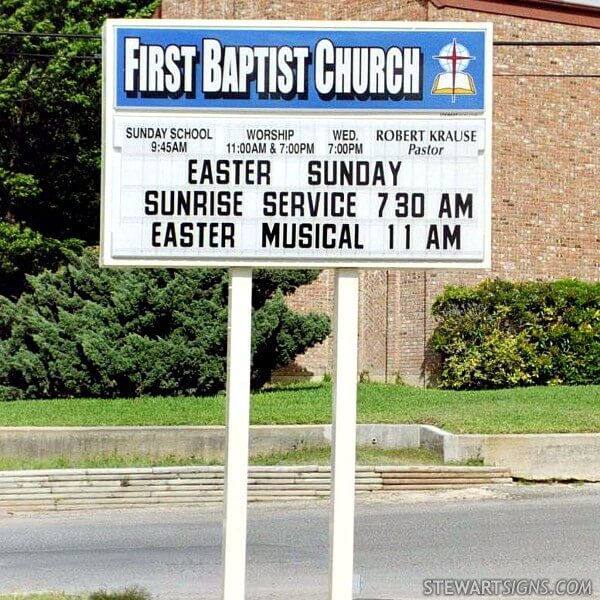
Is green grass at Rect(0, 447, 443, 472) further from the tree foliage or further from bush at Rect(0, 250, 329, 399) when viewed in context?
the tree foliage

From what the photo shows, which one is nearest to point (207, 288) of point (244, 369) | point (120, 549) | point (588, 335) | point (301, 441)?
point (301, 441)

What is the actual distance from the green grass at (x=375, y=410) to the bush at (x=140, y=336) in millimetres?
544

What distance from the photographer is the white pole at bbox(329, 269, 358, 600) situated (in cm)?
804

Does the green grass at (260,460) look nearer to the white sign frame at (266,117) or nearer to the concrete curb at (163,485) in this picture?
the concrete curb at (163,485)

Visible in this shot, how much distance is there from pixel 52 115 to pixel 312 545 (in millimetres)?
22341

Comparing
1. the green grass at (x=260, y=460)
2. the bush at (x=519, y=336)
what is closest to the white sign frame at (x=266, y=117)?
the green grass at (x=260, y=460)

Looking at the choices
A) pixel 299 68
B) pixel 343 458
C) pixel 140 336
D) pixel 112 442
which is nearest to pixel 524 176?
pixel 140 336

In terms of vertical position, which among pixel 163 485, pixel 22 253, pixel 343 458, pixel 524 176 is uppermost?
pixel 524 176

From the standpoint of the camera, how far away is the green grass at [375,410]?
17.5 meters

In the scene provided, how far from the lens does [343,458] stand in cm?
810

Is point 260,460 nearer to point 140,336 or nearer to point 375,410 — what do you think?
point 375,410

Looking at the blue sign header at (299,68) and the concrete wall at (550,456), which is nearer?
the blue sign header at (299,68)

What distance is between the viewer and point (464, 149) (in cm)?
830

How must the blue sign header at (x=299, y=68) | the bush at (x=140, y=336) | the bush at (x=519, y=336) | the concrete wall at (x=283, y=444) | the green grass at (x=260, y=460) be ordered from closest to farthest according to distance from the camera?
the blue sign header at (x=299, y=68)
the green grass at (x=260, y=460)
the concrete wall at (x=283, y=444)
the bush at (x=140, y=336)
the bush at (x=519, y=336)
